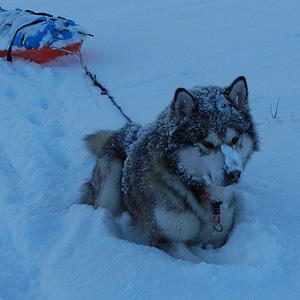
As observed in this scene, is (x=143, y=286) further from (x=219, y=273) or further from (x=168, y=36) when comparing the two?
(x=168, y=36)

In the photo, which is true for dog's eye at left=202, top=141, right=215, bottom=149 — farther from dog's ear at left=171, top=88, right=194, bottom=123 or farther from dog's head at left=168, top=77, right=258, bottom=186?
dog's ear at left=171, top=88, right=194, bottom=123

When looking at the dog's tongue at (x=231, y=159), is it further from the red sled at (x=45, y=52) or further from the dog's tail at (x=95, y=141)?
the red sled at (x=45, y=52)

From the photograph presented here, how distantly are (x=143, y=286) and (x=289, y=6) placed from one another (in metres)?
7.95

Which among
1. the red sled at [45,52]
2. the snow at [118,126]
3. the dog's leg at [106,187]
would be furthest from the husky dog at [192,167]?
the red sled at [45,52]

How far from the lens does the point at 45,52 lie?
20.9ft

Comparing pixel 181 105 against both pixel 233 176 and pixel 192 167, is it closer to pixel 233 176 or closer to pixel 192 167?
pixel 192 167

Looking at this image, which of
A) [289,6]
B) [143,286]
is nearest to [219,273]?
[143,286]

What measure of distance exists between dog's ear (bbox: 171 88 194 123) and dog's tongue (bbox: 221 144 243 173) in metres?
0.31

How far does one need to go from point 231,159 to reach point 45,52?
16.0 feet

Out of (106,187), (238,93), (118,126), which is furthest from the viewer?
(118,126)

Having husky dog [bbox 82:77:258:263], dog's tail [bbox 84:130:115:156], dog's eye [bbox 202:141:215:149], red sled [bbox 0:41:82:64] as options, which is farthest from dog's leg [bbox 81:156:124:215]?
red sled [bbox 0:41:82:64]

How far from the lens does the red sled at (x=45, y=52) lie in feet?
20.9

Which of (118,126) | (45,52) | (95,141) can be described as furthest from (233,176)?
(45,52)

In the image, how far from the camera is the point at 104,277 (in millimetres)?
2240
